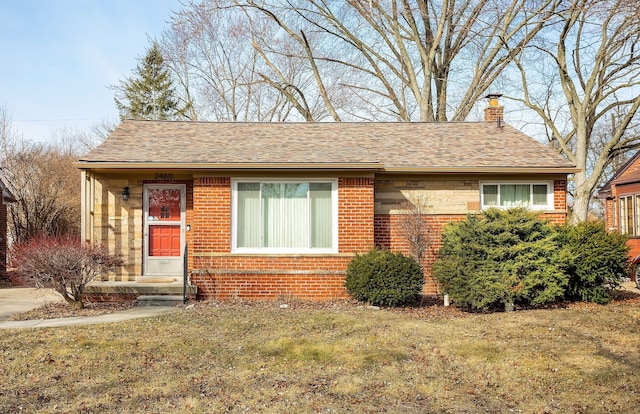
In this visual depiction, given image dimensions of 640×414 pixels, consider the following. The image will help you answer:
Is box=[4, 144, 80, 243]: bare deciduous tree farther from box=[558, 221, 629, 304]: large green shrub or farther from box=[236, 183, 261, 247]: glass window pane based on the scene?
box=[558, 221, 629, 304]: large green shrub

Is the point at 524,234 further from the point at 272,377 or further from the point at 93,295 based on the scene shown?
the point at 93,295

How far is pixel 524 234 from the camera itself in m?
10.3

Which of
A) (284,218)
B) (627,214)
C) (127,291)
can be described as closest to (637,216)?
(627,214)

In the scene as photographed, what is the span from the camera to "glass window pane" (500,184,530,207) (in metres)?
12.6

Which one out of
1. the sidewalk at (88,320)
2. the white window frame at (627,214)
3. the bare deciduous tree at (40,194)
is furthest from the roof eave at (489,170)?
the bare deciduous tree at (40,194)

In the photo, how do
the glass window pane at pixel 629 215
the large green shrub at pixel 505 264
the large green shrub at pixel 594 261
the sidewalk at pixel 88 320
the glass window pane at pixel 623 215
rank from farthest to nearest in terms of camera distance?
the glass window pane at pixel 623 215
the glass window pane at pixel 629 215
the large green shrub at pixel 594 261
the large green shrub at pixel 505 264
the sidewalk at pixel 88 320

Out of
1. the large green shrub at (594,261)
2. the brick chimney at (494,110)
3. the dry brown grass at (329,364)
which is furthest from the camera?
the brick chimney at (494,110)

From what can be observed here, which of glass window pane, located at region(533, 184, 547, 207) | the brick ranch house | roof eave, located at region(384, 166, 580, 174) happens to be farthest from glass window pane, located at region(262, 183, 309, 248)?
glass window pane, located at region(533, 184, 547, 207)

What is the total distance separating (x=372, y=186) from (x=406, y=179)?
1267mm

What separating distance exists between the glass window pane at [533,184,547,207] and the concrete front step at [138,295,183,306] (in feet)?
26.1

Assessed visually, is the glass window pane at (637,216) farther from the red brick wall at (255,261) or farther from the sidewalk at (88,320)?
the sidewalk at (88,320)

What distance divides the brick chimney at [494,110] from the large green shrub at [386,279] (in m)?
6.97

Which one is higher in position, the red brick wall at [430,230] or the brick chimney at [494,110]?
the brick chimney at [494,110]

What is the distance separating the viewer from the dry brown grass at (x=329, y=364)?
5.49 m
